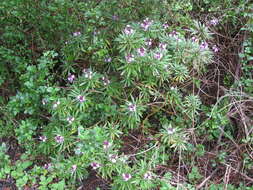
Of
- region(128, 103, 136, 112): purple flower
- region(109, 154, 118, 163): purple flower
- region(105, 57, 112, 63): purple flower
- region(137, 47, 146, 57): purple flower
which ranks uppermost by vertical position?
region(137, 47, 146, 57): purple flower

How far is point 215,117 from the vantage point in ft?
9.70

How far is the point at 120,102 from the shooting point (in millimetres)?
2902

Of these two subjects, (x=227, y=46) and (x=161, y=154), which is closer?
(x=161, y=154)

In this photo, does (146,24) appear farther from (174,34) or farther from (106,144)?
(106,144)

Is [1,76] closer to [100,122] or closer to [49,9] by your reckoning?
[49,9]

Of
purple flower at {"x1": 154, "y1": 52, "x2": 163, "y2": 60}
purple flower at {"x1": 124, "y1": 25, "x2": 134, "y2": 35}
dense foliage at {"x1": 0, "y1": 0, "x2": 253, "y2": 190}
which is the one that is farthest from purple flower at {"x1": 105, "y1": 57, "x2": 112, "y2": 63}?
purple flower at {"x1": 154, "y1": 52, "x2": 163, "y2": 60}

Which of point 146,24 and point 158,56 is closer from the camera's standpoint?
point 158,56

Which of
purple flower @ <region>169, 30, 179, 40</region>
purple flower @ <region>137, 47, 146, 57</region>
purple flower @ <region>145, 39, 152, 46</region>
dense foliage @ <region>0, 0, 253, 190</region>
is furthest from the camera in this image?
purple flower @ <region>169, 30, 179, 40</region>

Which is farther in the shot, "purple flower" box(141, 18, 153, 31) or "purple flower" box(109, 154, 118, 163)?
"purple flower" box(141, 18, 153, 31)

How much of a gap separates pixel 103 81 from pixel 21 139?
97 centimetres

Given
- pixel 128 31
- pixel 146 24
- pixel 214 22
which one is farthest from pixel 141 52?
pixel 214 22

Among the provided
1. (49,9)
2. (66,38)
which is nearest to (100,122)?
(66,38)

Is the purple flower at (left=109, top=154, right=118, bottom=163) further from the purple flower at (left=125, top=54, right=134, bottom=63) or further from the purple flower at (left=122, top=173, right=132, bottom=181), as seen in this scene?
the purple flower at (left=125, top=54, right=134, bottom=63)

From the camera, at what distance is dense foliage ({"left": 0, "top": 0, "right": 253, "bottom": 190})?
2.61m
